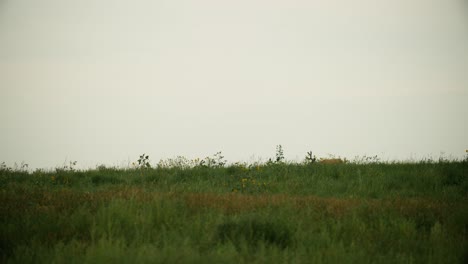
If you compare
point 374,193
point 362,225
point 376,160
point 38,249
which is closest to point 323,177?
point 374,193

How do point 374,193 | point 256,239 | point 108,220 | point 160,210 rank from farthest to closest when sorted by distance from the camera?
point 374,193, point 160,210, point 108,220, point 256,239

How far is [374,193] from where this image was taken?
8.09 metres

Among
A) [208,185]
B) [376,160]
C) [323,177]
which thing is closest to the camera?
[208,185]

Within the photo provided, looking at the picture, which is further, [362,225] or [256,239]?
[362,225]

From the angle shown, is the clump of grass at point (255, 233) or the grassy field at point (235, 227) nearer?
the grassy field at point (235, 227)

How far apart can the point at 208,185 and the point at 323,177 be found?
127 inches

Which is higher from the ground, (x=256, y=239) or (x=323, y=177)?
(x=323, y=177)

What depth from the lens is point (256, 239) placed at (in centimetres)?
442

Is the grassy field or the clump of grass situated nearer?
the grassy field

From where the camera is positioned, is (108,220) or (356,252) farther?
(108,220)

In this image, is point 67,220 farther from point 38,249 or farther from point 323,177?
Result: point 323,177

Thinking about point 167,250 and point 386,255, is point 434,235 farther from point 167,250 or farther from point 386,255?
point 167,250

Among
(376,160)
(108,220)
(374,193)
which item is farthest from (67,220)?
(376,160)

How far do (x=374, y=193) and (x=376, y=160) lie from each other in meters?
4.02
